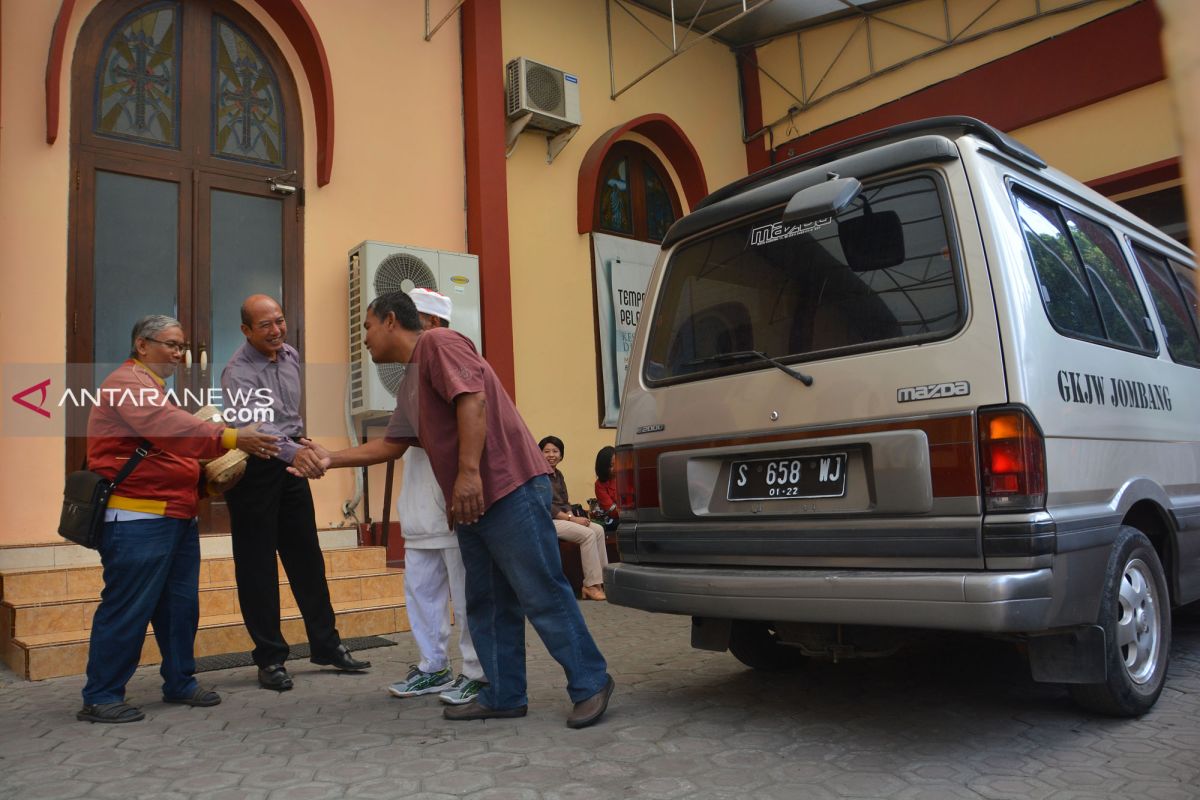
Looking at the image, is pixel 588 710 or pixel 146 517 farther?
pixel 146 517

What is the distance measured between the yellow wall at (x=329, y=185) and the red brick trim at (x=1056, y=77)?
504 centimetres

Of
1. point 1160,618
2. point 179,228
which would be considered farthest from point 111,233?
point 1160,618

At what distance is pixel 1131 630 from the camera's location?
10.5 feet

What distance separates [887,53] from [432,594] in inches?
344

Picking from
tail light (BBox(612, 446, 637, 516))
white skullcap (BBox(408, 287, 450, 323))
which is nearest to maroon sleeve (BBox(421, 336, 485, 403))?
white skullcap (BBox(408, 287, 450, 323))

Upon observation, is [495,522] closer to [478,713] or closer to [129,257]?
[478,713]

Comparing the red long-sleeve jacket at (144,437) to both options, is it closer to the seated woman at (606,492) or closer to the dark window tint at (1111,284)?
the dark window tint at (1111,284)

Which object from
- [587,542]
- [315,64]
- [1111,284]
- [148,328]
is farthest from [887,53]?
[148,328]

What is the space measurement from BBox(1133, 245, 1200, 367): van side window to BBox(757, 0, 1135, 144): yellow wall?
211 inches

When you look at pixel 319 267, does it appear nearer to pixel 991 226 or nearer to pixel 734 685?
pixel 734 685

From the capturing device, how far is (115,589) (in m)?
3.88

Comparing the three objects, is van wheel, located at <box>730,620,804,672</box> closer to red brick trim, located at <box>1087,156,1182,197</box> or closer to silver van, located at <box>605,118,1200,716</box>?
silver van, located at <box>605,118,1200,716</box>

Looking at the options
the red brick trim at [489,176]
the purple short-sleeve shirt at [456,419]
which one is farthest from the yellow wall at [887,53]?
the purple short-sleeve shirt at [456,419]

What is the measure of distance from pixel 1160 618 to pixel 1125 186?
6.51 metres
